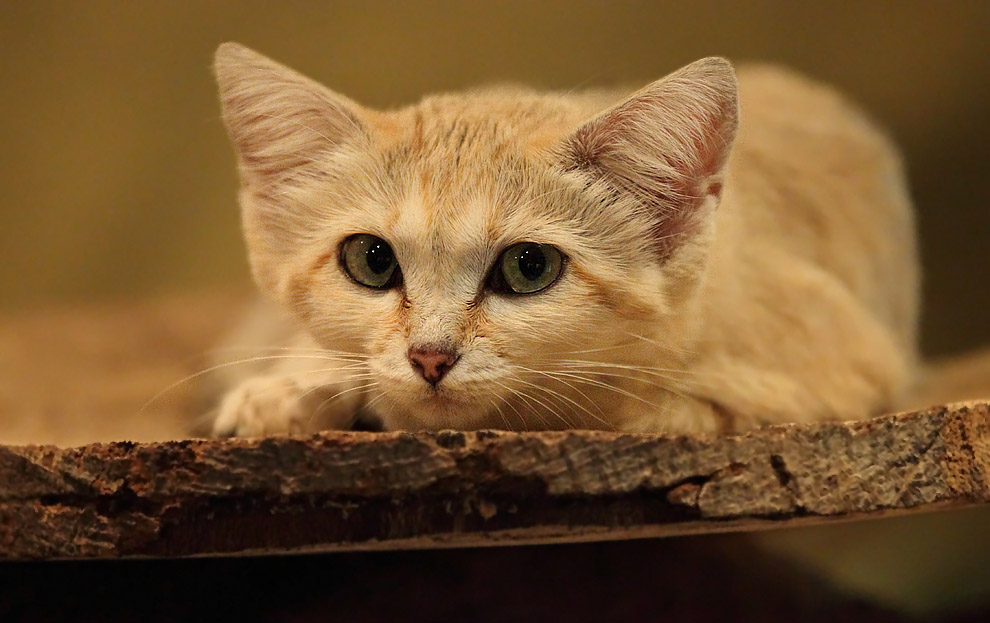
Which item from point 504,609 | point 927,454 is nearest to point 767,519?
point 927,454

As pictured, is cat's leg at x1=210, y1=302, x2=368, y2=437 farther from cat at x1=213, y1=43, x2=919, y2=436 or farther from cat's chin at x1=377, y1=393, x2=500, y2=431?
cat's chin at x1=377, y1=393, x2=500, y2=431

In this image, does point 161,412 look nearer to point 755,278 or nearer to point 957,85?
point 755,278

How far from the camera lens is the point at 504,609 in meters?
1.90

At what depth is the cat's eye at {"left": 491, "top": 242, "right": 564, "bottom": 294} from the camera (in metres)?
1.29

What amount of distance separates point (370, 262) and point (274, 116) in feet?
1.07

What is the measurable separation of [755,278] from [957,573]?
1.75m

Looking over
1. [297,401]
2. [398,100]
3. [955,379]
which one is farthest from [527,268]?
[955,379]

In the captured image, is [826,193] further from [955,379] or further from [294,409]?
Result: [294,409]

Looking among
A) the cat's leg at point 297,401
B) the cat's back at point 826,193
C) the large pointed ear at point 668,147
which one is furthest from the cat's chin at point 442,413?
the cat's back at point 826,193

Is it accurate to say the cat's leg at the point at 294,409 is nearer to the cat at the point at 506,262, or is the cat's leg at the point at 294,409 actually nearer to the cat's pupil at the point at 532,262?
the cat at the point at 506,262

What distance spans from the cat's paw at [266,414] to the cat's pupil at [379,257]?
0.95 feet

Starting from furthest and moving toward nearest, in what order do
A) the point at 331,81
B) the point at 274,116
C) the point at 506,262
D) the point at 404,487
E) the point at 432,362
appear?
1. the point at 331,81
2. the point at 274,116
3. the point at 506,262
4. the point at 432,362
5. the point at 404,487

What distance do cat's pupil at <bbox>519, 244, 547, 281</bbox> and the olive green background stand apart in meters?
0.99

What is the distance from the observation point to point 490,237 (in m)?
1.27
